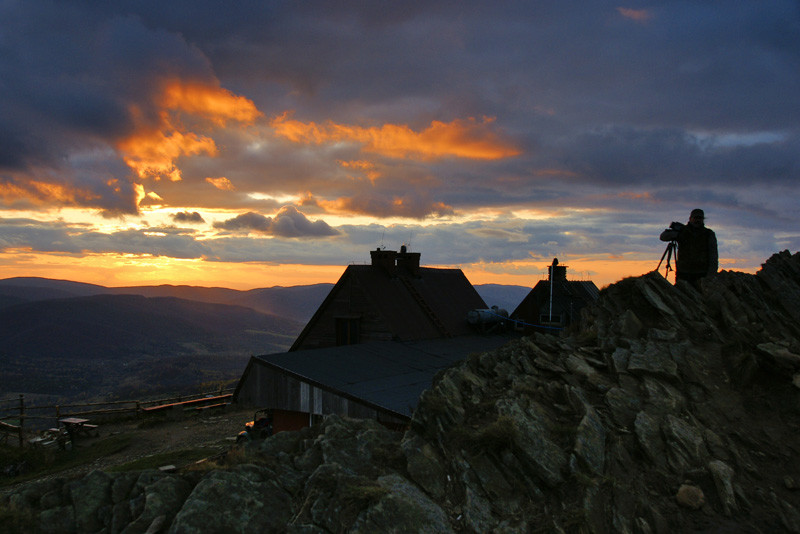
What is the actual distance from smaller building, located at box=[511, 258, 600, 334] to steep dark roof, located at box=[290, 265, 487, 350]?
16.8ft

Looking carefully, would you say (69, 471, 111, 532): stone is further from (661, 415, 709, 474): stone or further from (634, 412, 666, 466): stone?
(661, 415, 709, 474): stone

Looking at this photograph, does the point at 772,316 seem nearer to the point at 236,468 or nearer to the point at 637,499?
the point at 637,499

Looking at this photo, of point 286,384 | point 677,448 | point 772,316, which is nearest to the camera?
point 677,448

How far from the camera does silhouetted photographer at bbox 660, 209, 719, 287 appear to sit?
1376 centimetres

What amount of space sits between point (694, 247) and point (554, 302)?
79.7 feet

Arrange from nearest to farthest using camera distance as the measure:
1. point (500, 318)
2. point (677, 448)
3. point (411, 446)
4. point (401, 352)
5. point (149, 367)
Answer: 1. point (677, 448)
2. point (411, 446)
3. point (401, 352)
4. point (500, 318)
5. point (149, 367)

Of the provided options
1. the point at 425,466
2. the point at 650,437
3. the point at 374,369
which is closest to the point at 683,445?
the point at 650,437

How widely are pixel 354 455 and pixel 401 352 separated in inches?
748

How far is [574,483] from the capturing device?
7.12 meters

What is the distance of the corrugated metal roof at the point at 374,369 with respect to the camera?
18.5 meters

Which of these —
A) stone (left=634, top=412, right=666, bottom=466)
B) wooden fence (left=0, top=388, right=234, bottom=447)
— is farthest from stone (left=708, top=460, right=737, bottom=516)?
wooden fence (left=0, top=388, right=234, bottom=447)

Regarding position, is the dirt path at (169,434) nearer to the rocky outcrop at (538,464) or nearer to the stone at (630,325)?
the rocky outcrop at (538,464)

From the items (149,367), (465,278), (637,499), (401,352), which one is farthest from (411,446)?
(149,367)

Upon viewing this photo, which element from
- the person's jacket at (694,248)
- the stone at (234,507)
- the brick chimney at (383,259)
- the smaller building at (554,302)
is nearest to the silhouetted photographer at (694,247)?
the person's jacket at (694,248)
